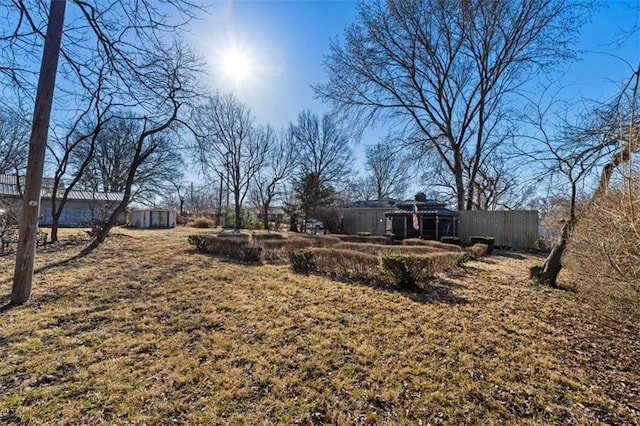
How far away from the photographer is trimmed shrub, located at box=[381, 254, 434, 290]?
5965mm

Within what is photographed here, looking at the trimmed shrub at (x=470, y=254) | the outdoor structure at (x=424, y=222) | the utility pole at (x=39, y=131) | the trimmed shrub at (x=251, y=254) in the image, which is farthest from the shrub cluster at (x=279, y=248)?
the outdoor structure at (x=424, y=222)

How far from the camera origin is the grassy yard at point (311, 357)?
2402mm

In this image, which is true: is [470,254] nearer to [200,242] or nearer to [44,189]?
[200,242]

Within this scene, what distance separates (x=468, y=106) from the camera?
17.2 m

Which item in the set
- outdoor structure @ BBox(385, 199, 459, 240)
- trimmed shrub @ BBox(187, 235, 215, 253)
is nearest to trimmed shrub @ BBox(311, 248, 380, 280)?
trimmed shrub @ BBox(187, 235, 215, 253)

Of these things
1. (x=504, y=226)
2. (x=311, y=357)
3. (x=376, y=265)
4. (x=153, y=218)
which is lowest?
(x=311, y=357)

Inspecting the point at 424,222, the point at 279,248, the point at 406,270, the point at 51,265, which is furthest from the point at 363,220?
the point at 51,265

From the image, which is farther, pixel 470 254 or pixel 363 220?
pixel 363 220

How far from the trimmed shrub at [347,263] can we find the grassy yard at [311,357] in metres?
0.96

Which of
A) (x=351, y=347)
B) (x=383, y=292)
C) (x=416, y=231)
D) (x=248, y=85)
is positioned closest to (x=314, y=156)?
(x=416, y=231)

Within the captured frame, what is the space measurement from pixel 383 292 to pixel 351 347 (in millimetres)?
2540

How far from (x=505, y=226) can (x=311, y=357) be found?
1671cm

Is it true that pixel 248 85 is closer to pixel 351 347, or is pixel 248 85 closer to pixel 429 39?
pixel 351 347

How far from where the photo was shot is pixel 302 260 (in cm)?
783
